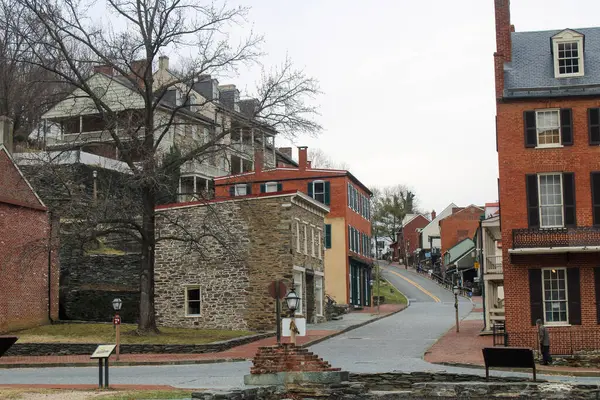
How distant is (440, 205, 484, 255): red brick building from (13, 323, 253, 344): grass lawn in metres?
63.8

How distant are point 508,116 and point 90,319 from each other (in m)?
22.5

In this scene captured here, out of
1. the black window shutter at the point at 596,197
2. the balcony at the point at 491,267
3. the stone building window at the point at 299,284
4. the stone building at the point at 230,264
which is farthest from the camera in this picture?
the stone building window at the point at 299,284

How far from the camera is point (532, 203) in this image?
31.7 metres

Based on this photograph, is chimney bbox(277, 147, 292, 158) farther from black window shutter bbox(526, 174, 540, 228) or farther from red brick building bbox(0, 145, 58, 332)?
black window shutter bbox(526, 174, 540, 228)

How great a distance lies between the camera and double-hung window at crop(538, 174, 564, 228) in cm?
3158

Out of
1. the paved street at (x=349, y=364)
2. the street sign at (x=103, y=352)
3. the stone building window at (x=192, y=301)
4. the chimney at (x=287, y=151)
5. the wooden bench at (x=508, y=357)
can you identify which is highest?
the chimney at (x=287, y=151)

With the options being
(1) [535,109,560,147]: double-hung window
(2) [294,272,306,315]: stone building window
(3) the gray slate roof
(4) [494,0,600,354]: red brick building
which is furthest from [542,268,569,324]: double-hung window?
(2) [294,272,306,315]: stone building window

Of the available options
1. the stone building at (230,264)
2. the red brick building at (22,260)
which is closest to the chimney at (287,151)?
the stone building at (230,264)

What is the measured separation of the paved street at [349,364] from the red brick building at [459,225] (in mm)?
48880

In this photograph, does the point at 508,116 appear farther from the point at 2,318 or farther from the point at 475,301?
the point at 475,301

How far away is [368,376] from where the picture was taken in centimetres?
2033

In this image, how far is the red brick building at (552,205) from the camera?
30781 millimetres

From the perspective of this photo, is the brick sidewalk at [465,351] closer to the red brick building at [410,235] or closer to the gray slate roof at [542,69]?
the gray slate roof at [542,69]

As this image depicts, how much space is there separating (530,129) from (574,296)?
236 inches
